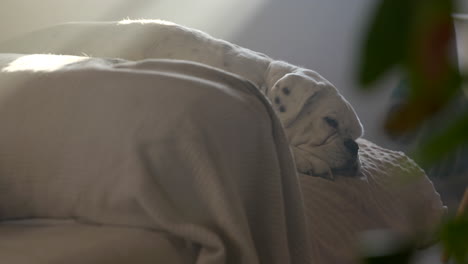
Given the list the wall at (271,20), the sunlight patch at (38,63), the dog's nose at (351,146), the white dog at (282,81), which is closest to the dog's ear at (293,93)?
the white dog at (282,81)

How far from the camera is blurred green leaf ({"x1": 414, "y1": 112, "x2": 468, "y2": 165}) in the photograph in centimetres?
11

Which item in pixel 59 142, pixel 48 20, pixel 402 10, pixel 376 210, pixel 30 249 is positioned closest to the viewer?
pixel 402 10

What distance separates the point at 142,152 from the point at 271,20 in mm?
2599

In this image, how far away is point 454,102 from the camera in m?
0.11

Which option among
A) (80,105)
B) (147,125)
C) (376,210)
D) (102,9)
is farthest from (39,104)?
(102,9)

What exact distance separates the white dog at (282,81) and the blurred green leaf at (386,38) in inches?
55.8

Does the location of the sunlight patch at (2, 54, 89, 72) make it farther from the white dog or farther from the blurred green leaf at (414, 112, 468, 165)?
the blurred green leaf at (414, 112, 468, 165)

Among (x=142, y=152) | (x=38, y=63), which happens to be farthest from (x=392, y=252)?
(x=38, y=63)

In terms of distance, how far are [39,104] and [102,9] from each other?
8.06 feet

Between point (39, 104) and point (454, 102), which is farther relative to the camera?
point (39, 104)

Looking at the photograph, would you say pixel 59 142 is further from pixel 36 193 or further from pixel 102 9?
pixel 102 9

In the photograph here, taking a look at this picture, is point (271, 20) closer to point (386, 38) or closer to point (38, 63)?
point (38, 63)

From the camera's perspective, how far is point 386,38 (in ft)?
0.35

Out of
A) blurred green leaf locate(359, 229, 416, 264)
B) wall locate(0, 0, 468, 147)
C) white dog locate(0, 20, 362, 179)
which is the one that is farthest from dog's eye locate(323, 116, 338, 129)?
wall locate(0, 0, 468, 147)
